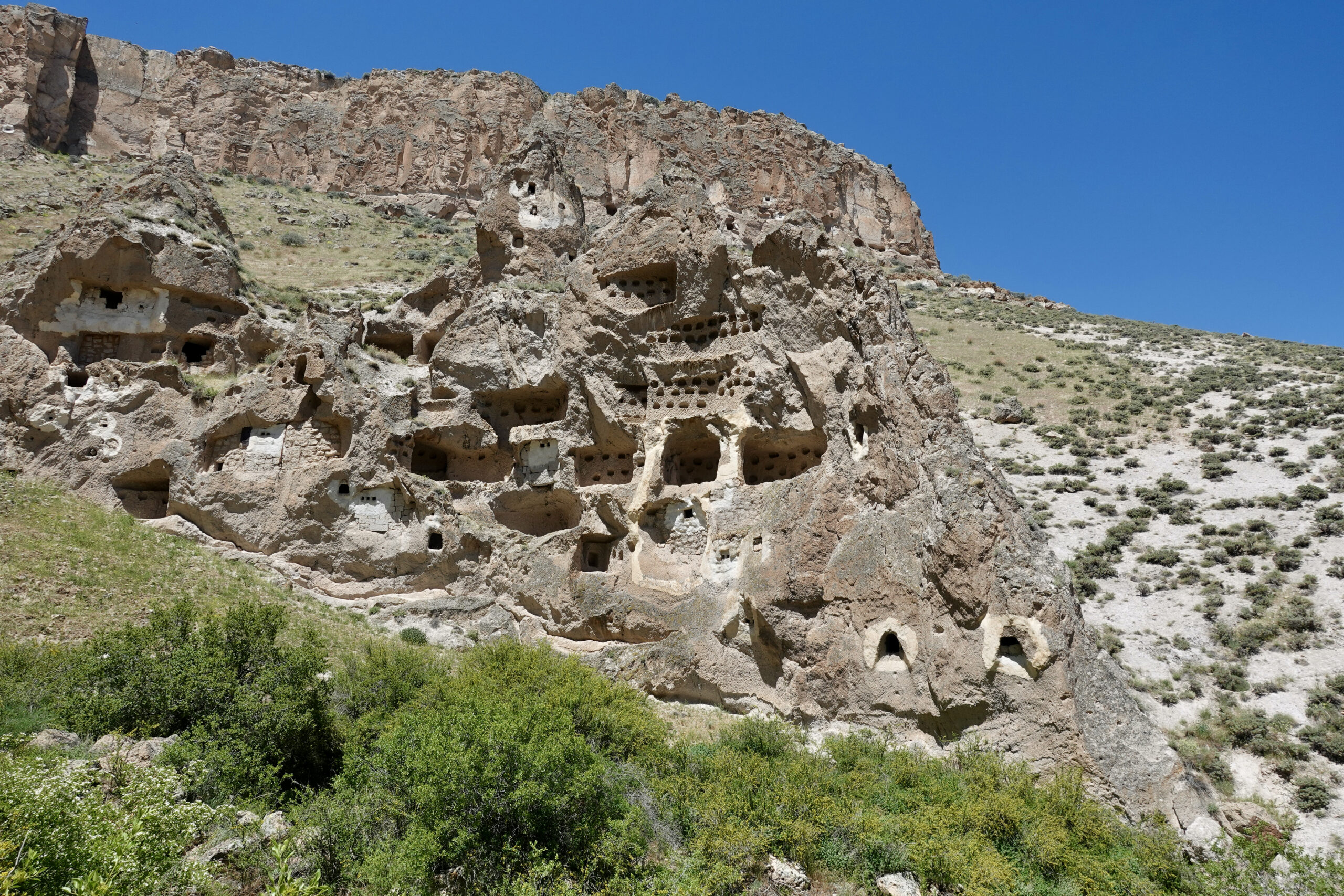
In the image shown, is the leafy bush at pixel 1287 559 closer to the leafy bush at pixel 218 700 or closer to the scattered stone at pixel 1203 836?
the scattered stone at pixel 1203 836

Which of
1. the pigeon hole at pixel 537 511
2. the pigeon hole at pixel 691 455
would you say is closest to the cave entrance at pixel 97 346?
the pigeon hole at pixel 537 511

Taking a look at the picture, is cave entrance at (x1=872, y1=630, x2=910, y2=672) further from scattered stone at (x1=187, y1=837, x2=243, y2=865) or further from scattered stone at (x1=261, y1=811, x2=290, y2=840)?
scattered stone at (x1=187, y1=837, x2=243, y2=865)

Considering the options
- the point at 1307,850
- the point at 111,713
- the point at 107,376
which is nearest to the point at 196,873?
the point at 111,713

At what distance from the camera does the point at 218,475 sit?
67.2 ft

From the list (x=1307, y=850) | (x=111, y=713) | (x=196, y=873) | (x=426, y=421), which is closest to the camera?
(x=196, y=873)

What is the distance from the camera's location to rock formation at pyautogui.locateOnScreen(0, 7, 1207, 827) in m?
14.8

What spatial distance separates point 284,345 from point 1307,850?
24.5 metres

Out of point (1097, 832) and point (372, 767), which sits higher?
point (1097, 832)

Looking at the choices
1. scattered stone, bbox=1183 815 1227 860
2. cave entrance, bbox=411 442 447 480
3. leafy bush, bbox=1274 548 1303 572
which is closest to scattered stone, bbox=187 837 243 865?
scattered stone, bbox=1183 815 1227 860

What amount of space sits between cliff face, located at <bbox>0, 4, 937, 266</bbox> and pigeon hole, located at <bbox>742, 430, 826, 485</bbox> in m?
33.3

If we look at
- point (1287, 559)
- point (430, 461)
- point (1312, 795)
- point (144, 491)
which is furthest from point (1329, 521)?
point (144, 491)

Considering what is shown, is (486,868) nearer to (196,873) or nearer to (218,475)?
(196,873)

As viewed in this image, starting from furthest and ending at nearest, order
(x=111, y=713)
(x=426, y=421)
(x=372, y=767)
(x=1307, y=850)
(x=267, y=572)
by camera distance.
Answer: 1. (x=426, y=421)
2. (x=267, y=572)
3. (x=1307, y=850)
4. (x=111, y=713)
5. (x=372, y=767)

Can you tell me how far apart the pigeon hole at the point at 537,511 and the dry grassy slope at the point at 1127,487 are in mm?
4558
